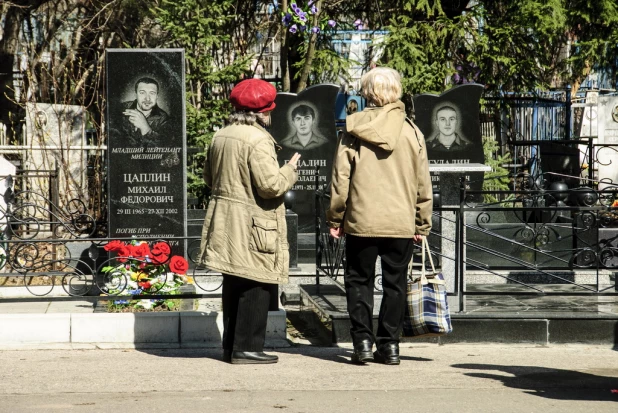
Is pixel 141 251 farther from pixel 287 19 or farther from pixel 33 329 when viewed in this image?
pixel 287 19

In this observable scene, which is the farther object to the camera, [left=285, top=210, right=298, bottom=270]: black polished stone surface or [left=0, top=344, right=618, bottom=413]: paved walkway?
[left=285, top=210, right=298, bottom=270]: black polished stone surface

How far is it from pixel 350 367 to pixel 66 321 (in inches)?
85.1

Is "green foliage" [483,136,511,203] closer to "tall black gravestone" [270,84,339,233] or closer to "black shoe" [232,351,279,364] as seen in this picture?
"tall black gravestone" [270,84,339,233]

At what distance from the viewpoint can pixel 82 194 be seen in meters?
13.9

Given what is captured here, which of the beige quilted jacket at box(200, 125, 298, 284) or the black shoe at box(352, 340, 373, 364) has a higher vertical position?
the beige quilted jacket at box(200, 125, 298, 284)

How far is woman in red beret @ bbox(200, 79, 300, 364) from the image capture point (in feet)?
20.2

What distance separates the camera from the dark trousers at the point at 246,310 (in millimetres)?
6281

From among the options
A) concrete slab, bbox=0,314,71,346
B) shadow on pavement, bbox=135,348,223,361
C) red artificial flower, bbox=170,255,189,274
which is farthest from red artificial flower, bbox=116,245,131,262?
shadow on pavement, bbox=135,348,223,361

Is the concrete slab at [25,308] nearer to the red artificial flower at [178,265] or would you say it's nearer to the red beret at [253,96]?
the red artificial flower at [178,265]

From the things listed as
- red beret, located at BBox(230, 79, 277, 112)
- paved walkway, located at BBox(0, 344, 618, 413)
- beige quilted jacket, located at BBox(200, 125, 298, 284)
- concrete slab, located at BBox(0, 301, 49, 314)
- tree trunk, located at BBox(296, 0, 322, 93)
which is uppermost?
tree trunk, located at BBox(296, 0, 322, 93)

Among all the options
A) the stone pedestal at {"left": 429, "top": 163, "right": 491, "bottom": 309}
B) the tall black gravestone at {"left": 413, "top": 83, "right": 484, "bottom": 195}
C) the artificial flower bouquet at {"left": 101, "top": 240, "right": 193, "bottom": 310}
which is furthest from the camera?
the tall black gravestone at {"left": 413, "top": 83, "right": 484, "bottom": 195}

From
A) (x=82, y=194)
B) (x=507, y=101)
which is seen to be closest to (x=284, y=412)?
(x=82, y=194)

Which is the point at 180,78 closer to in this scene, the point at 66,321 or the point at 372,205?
the point at 66,321

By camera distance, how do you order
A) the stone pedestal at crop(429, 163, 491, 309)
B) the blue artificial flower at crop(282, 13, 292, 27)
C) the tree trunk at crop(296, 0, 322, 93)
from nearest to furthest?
the stone pedestal at crop(429, 163, 491, 309), the blue artificial flower at crop(282, 13, 292, 27), the tree trunk at crop(296, 0, 322, 93)
